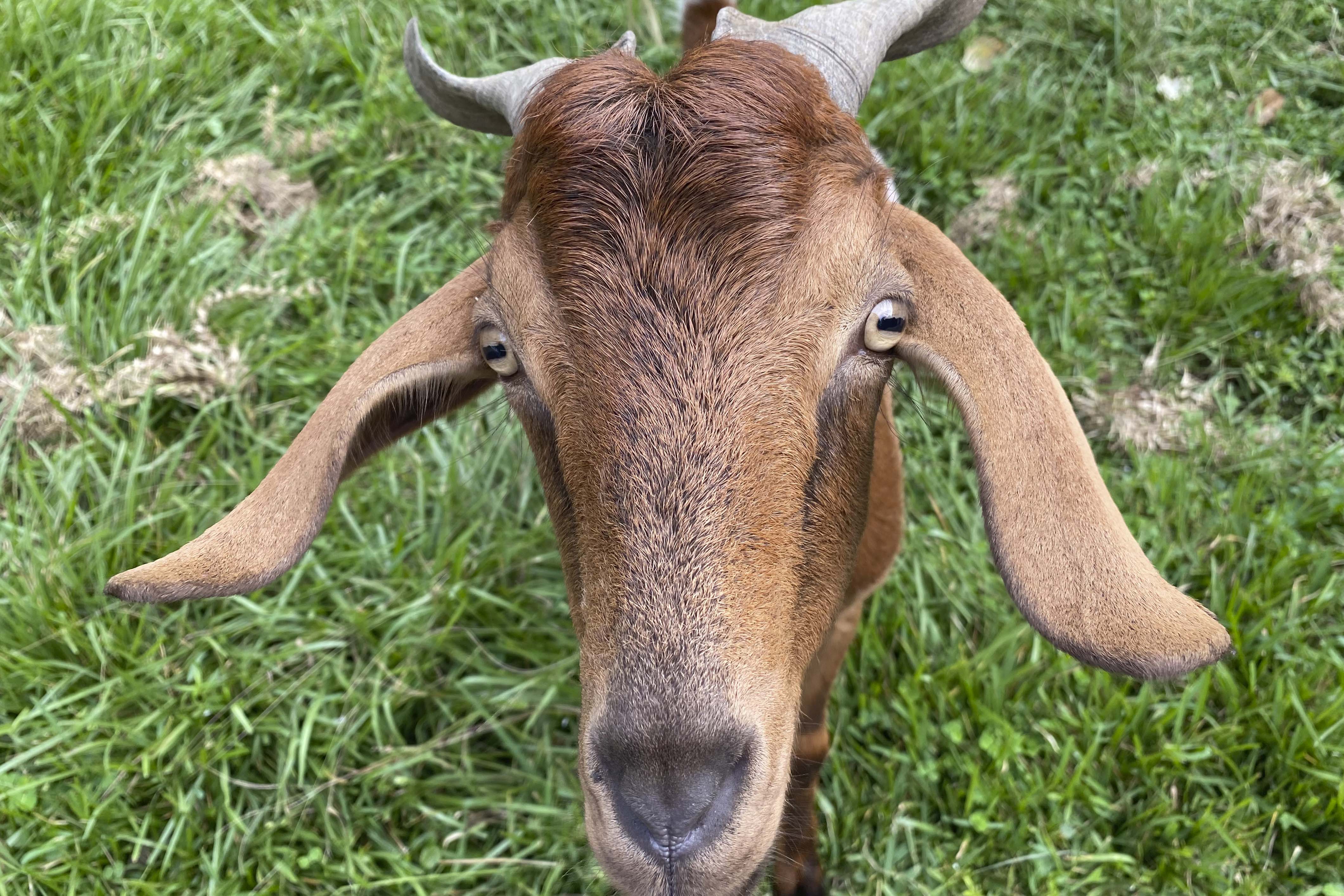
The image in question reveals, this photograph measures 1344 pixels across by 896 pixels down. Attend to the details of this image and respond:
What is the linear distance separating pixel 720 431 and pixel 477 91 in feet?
5.12

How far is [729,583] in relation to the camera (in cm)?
189

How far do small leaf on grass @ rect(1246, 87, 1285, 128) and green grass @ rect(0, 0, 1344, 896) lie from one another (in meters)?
0.07

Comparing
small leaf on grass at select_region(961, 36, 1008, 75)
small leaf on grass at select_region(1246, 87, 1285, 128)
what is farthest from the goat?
small leaf on grass at select_region(1246, 87, 1285, 128)

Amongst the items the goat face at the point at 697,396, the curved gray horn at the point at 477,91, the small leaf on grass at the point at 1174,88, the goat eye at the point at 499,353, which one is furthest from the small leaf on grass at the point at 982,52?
the goat eye at the point at 499,353

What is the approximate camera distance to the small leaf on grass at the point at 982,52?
554 centimetres

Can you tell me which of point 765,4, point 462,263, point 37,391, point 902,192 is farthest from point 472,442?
point 765,4

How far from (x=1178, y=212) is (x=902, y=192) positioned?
1.41 metres

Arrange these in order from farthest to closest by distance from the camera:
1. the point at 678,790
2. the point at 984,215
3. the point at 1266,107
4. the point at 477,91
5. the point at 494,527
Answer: the point at 1266,107 < the point at 984,215 < the point at 494,527 < the point at 477,91 < the point at 678,790

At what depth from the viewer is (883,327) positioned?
217 cm

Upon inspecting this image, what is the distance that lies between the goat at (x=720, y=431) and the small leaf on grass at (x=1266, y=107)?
407cm

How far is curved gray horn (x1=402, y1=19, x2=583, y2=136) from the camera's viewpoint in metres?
2.69

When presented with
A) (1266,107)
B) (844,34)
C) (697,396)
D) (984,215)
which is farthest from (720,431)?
(1266,107)

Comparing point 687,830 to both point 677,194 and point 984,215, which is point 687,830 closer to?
point 677,194

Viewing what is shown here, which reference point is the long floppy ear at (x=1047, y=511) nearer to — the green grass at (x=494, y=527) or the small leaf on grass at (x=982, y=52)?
the green grass at (x=494, y=527)
